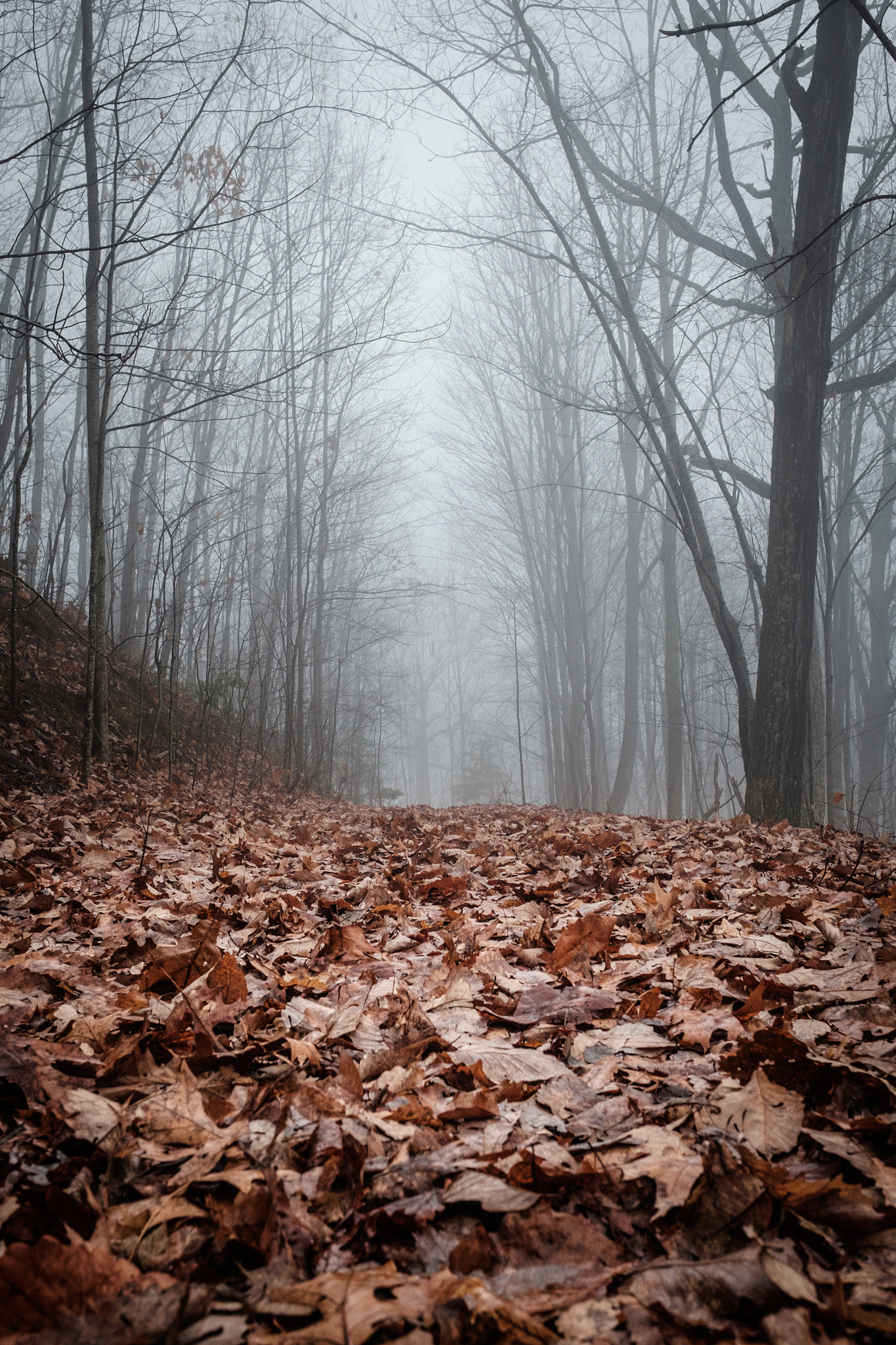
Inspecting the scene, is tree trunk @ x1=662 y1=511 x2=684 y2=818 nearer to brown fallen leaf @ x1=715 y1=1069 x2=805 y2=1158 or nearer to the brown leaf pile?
the brown leaf pile

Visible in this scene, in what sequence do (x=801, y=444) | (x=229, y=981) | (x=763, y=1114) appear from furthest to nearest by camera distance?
(x=801, y=444) → (x=229, y=981) → (x=763, y=1114)

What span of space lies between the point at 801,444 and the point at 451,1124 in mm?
4971

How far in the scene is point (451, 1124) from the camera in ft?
3.48

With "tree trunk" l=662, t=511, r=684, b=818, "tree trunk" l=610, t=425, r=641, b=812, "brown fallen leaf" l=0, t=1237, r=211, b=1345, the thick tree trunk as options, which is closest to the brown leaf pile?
"brown fallen leaf" l=0, t=1237, r=211, b=1345

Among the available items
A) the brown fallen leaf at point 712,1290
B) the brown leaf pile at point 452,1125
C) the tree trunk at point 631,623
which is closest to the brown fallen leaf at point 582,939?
the brown leaf pile at point 452,1125

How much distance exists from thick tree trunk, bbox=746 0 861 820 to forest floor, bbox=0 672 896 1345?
268cm

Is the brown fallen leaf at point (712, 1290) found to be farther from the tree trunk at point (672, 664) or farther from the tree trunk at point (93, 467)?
the tree trunk at point (672, 664)

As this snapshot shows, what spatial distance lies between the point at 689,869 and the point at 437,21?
6434 mm

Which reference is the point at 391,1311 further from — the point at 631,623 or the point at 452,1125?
the point at 631,623

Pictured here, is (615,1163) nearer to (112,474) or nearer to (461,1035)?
(461,1035)

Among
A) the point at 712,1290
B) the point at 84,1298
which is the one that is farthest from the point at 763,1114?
the point at 84,1298

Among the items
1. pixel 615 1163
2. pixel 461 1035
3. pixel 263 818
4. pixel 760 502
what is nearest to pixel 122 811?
pixel 263 818

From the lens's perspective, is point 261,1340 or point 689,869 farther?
point 689,869

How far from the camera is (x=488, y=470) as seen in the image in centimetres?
1593
